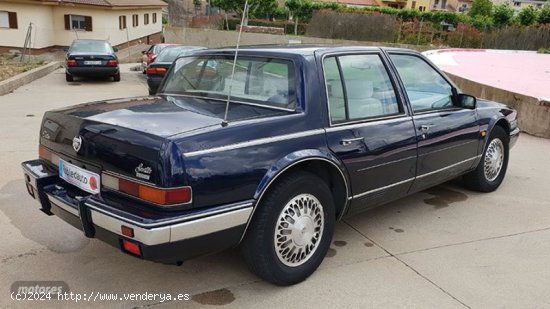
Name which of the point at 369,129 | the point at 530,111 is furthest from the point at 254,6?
the point at 369,129

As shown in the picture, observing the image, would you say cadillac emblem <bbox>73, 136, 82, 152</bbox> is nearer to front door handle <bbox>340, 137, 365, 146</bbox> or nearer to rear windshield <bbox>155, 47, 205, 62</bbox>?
front door handle <bbox>340, 137, 365, 146</bbox>

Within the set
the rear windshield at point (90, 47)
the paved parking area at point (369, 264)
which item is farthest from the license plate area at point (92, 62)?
the paved parking area at point (369, 264)

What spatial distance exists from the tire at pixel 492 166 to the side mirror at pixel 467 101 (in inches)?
26.2

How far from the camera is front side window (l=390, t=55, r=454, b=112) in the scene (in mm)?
4289

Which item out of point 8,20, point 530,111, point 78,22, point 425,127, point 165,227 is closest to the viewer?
point 165,227

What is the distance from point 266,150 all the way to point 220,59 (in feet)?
4.34

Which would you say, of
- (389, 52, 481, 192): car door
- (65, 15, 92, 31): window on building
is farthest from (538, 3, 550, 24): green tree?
(389, 52, 481, 192): car door

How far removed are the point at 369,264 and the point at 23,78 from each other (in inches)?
563

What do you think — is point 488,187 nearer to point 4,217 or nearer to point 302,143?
point 302,143

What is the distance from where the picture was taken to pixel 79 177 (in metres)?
3.18

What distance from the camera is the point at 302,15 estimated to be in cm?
3997

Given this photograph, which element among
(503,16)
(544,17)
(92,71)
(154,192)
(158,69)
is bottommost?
(92,71)

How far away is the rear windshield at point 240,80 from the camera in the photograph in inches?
139

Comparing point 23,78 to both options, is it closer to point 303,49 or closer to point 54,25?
point 303,49
